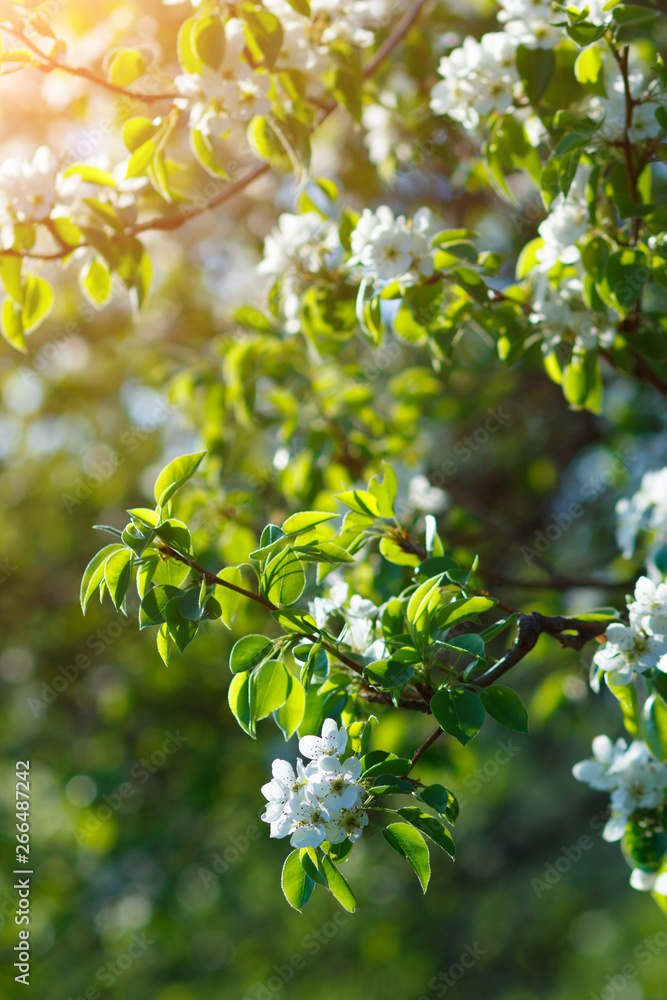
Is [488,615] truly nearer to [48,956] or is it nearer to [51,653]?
[51,653]

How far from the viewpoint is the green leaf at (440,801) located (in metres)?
0.91

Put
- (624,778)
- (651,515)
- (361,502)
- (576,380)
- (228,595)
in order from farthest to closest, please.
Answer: (651,515) → (576,380) → (624,778) → (361,502) → (228,595)

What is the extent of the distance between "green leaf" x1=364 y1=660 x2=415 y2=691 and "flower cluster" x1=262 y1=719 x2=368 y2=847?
69 millimetres

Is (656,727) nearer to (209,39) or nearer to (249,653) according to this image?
(249,653)

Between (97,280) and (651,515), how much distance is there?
1.40 metres

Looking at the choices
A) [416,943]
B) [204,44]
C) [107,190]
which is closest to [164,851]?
[416,943]

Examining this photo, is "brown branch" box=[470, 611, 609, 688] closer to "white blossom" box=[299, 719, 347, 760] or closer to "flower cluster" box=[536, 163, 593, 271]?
"white blossom" box=[299, 719, 347, 760]

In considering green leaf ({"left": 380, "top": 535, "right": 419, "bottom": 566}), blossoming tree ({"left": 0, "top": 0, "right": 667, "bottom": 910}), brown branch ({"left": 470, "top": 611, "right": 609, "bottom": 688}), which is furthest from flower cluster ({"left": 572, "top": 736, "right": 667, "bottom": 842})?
green leaf ({"left": 380, "top": 535, "right": 419, "bottom": 566})

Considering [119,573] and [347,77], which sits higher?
[347,77]

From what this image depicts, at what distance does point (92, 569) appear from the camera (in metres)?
0.99

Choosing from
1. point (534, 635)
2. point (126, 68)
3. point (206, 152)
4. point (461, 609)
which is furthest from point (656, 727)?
point (126, 68)

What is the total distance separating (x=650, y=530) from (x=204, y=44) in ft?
4.60

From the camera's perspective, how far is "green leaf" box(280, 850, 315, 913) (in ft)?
3.05

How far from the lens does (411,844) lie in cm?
91
